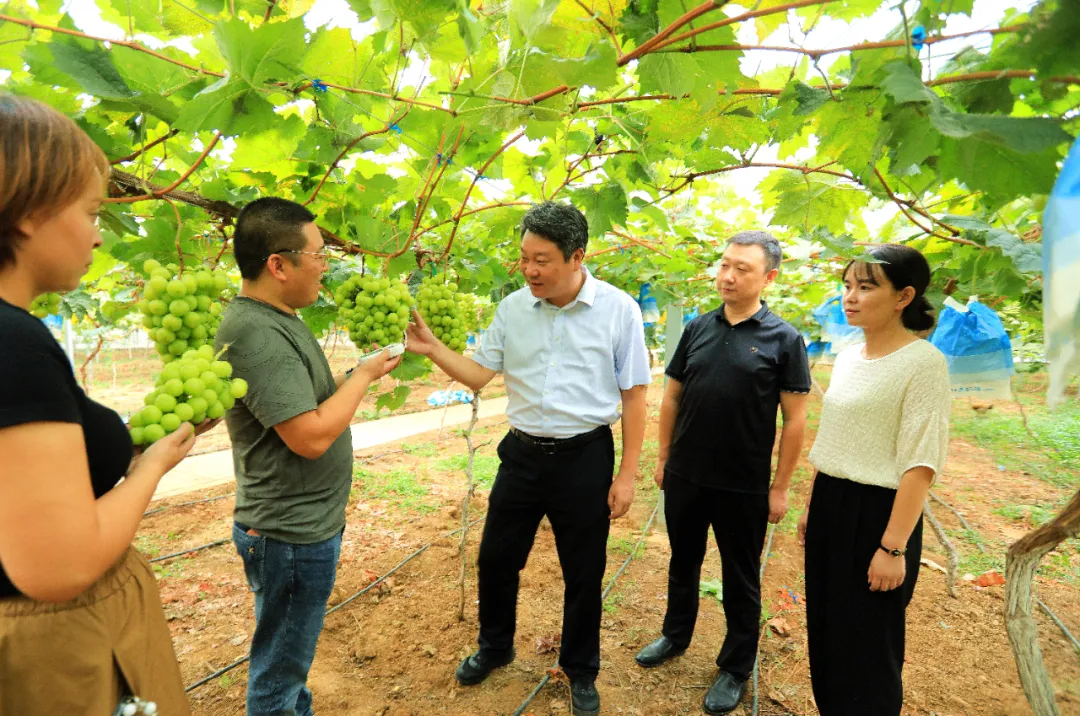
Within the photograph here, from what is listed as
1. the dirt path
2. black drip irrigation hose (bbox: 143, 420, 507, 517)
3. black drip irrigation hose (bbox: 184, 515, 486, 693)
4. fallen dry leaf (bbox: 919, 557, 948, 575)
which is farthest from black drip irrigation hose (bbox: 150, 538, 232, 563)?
fallen dry leaf (bbox: 919, 557, 948, 575)

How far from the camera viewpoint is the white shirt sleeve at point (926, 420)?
1846mm

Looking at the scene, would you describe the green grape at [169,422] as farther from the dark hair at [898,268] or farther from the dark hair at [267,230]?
the dark hair at [898,268]

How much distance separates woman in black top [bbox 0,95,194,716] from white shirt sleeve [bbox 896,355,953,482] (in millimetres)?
2144

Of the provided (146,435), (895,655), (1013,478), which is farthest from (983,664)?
(1013,478)

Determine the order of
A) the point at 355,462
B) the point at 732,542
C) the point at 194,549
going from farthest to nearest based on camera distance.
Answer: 1. the point at 355,462
2. the point at 194,549
3. the point at 732,542

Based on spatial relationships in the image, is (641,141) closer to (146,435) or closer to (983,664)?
(146,435)

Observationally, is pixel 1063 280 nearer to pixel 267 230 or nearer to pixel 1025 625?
pixel 1025 625

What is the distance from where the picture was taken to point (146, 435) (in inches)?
44.2

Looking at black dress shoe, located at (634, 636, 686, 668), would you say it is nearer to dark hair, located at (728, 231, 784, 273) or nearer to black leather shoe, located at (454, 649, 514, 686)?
black leather shoe, located at (454, 649, 514, 686)

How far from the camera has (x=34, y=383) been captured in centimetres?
85

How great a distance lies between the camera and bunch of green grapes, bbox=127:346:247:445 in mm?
1137

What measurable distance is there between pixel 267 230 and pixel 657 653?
9.04 feet

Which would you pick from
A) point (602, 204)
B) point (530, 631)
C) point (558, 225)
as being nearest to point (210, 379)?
point (558, 225)

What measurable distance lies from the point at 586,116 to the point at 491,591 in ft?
7.18
